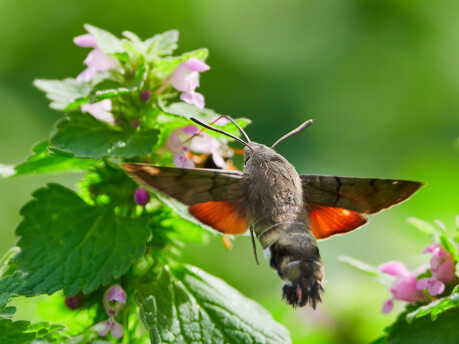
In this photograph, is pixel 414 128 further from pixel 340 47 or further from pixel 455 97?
pixel 340 47

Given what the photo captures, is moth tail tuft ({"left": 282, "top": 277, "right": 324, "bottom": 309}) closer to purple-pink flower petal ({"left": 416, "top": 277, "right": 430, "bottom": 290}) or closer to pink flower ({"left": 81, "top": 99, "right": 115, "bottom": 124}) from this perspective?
purple-pink flower petal ({"left": 416, "top": 277, "right": 430, "bottom": 290})

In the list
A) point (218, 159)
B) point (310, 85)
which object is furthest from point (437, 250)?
point (310, 85)

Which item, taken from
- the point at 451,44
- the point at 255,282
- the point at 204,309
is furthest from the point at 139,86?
the point at 451,44

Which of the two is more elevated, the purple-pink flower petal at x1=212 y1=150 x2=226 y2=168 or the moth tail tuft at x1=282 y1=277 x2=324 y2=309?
the purple-pink flower petal at x1=212 y1=150 x2=226 y2=168

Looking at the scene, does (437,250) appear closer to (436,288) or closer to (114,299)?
(436,288)

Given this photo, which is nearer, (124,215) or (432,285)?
(432,285)

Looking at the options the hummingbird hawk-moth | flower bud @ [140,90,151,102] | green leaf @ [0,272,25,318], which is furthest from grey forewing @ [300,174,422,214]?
green leaf @ [0,272,25,318]

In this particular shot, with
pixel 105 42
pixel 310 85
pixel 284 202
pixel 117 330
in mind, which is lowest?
pixel 117 330
